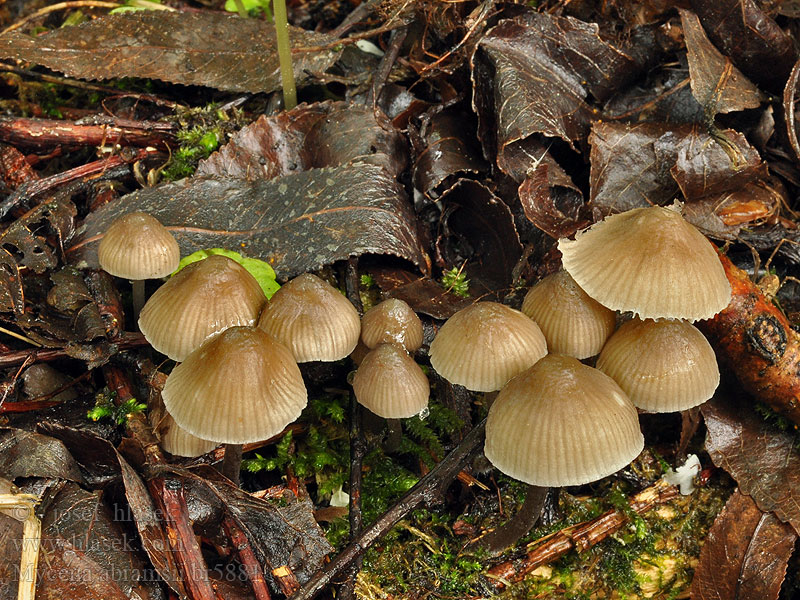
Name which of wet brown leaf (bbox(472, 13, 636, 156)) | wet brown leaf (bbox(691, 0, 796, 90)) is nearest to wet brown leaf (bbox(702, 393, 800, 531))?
wet brown leaf (bbox(472, 13, 636, 156))

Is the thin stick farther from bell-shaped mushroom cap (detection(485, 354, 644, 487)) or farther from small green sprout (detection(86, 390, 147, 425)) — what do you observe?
bell-shaped mushroom cap (detection(485, 354, 644, 487))

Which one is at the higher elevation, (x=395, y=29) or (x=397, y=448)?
(x=395, y=29)

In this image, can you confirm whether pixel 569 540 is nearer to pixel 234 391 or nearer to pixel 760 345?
pixel 760 345

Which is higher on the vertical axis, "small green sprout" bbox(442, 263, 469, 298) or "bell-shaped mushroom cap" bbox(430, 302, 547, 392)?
"bell-shaped mushroom cap" bbox(430, 302, 547, 392)

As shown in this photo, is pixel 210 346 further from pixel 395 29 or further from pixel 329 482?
pixel 395 29

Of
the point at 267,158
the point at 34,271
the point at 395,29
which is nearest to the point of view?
the point at 34,271

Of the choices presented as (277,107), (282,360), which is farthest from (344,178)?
(282,360)

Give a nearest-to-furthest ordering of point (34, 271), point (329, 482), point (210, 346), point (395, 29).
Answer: point (210, 346) → point (329, 482) → point (34, 271) → point (395, 29)
